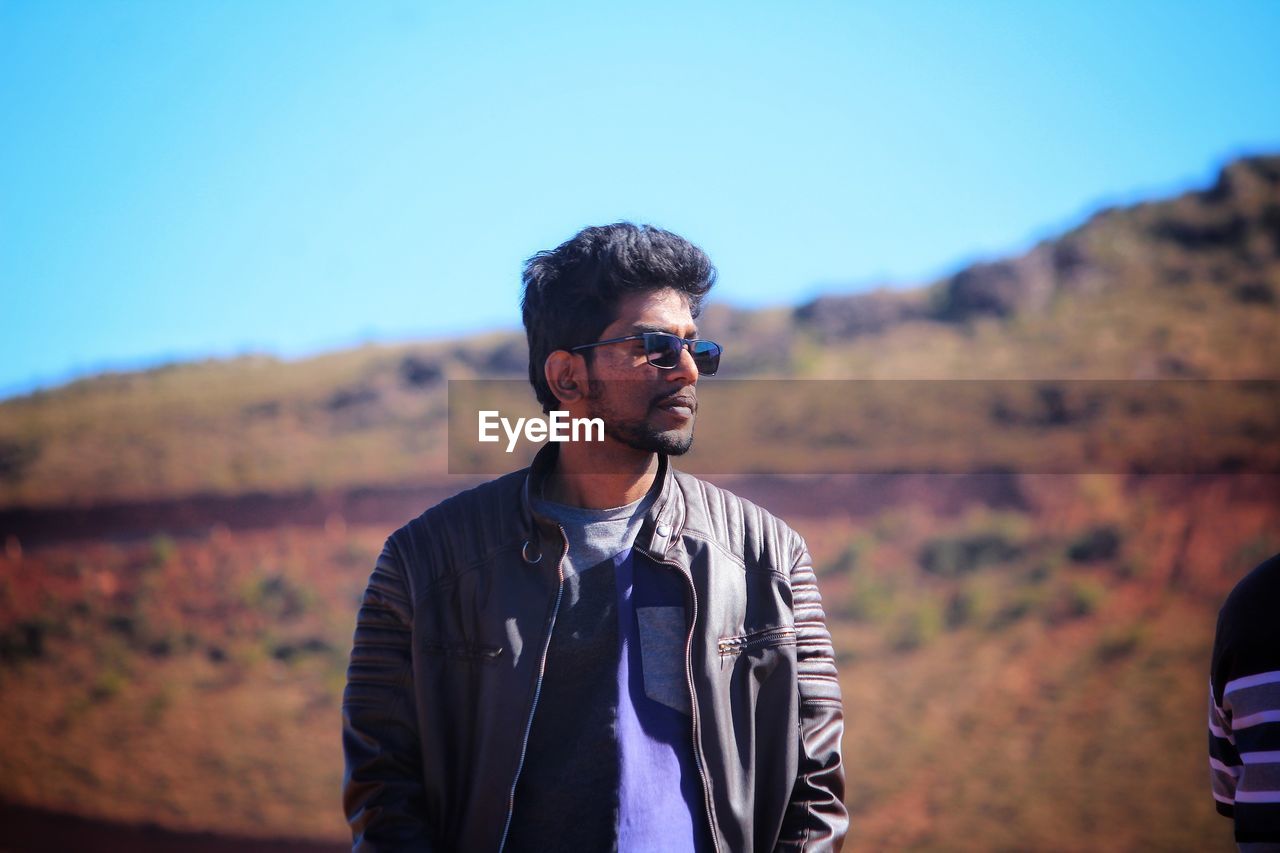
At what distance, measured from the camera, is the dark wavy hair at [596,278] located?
9.93ft

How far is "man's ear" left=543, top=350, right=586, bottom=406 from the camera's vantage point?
10.1 feet

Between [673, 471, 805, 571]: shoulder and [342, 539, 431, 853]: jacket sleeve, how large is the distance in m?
0.71

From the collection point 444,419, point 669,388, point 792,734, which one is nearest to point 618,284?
point 669,388

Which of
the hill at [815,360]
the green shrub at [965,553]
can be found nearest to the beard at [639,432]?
the green shrub at [965,553]

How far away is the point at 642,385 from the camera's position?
2973mm

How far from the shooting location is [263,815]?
16062 millimetres

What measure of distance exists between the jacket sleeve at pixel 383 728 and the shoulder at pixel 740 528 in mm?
714

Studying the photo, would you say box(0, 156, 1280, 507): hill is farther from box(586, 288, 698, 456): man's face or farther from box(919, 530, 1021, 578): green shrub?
box(586, 288, 698, 456): man's face

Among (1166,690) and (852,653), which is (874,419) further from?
(1166,690)

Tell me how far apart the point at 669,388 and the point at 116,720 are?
19.5 meters

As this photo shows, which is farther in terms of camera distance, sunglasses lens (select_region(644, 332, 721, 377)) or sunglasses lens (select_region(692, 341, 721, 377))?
sunglasses lens (select_region(692, 341, 721, 377))

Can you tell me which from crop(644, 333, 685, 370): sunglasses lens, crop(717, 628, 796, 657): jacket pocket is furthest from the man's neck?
crop(717, 628, 796, 657): jacket pocket

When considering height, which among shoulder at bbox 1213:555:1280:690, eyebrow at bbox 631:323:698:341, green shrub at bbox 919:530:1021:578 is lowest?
green shrub at bbox 919:530:1021:578

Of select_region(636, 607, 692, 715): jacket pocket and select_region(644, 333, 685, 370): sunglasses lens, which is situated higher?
select_region(644, 333, 685, 370): sunglasses lens
